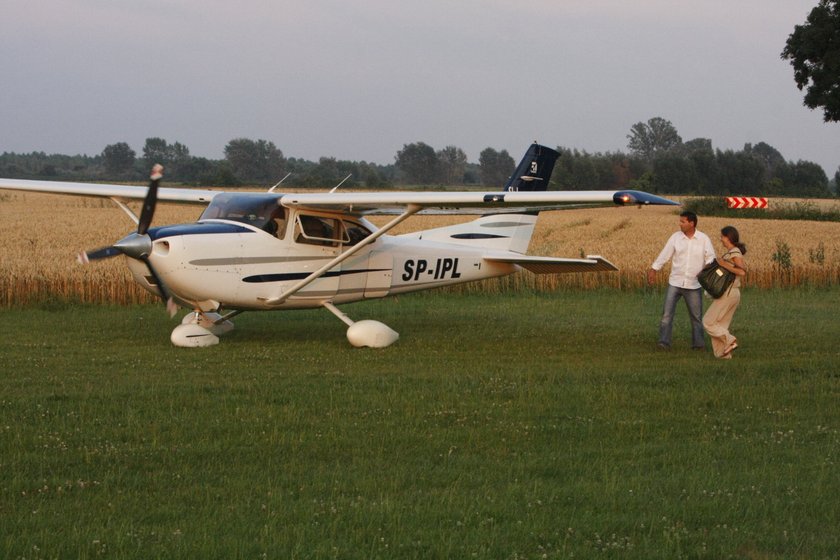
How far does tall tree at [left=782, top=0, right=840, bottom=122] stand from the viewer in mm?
40531

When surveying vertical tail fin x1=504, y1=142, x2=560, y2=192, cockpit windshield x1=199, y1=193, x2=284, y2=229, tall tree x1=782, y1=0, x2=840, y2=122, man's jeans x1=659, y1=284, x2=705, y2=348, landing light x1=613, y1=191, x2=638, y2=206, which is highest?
tall tree x1=782, y1=0, x2=840, y2=122

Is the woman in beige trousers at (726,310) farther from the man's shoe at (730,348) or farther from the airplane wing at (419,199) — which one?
the airplane wing at (419,199)

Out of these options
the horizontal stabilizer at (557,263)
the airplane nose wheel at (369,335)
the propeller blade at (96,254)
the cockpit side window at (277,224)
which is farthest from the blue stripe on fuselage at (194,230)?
the horizontal stabilizer at (557,263)

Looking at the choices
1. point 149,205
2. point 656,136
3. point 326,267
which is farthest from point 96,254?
point 656,136

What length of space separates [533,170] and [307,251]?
4142 millimetres

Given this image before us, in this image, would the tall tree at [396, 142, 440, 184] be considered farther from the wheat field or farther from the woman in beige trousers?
the woman in beige trousers

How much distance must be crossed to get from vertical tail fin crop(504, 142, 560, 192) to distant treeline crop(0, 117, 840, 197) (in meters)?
52.0

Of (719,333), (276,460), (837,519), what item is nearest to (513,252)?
(719,333)

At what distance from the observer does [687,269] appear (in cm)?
1352

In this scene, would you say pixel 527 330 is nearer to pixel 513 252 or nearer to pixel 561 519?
pixel 513 252

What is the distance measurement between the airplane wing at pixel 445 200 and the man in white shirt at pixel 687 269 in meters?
1.28

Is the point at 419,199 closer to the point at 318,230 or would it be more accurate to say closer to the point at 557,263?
the point at 318,230

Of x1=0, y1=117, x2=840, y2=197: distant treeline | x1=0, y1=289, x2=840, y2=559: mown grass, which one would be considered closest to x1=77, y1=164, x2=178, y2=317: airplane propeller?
x1=0, y1=289, x2=840, y2=559: mown grass

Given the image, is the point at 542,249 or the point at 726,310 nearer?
the point at 726,310
